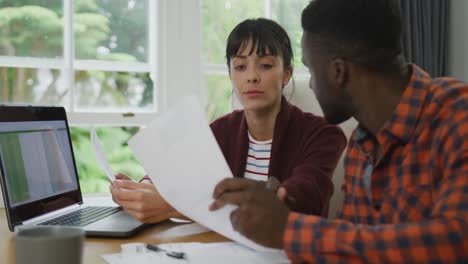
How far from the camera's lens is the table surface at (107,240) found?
89 cm

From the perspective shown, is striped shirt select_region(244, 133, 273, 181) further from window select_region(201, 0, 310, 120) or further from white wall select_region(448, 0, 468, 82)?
white wall select_region(448, 0, 468, 82)

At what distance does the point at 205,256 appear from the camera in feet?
2.95

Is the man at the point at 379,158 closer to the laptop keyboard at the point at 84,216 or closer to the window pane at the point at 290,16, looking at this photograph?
the laptop keyboard at the point at 84,216

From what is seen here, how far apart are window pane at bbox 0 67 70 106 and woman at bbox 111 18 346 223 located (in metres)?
1.12

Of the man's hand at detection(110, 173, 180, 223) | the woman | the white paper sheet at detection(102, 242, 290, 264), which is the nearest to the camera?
the white paper sheet at detection(102, 242, 290, 264)

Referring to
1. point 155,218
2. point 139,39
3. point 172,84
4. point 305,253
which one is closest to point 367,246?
point 305,253

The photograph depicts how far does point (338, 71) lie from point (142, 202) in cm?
54

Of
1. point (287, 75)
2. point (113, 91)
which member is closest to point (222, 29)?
point (113, 91)

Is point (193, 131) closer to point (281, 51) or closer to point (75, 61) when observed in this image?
point (281, 51)

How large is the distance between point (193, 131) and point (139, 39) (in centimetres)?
185

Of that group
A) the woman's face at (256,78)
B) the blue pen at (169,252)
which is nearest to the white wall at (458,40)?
the woman's face at (256,78)

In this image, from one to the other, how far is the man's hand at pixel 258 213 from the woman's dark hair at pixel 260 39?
75 cm

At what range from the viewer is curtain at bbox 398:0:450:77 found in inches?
111

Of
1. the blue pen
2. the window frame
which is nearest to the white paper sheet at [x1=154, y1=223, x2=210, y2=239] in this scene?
the blue pen
